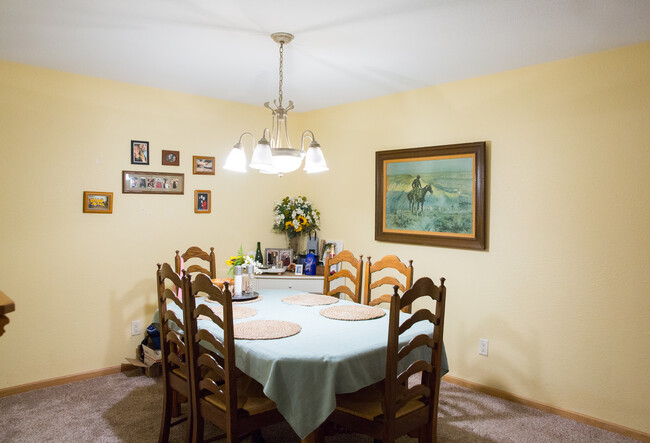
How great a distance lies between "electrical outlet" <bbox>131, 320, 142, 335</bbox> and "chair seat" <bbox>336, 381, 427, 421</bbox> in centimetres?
232

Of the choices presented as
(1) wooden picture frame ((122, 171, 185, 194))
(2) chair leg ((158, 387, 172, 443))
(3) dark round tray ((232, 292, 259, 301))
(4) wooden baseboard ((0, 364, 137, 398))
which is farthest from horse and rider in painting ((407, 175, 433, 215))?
(4) wooden baseboard ((0, 364, 137, 398))

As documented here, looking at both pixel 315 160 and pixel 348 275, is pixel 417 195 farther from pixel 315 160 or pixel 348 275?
pixel 315 160

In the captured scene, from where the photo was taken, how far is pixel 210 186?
13.6 feet

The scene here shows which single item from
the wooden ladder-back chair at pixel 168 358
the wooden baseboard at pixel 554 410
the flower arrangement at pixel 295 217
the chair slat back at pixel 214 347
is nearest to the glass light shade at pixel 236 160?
the wooden ladder-back chair at pixel 168 358

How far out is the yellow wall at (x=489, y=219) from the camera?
2754 millimetres

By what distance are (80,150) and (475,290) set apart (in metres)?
3.22

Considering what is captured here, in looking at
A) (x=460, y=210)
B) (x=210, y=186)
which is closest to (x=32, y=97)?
(x=210, y=186)

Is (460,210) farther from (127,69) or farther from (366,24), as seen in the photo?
(127,69)

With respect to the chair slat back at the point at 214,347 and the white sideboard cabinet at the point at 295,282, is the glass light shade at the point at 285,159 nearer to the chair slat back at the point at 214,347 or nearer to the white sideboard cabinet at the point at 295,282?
the chair slat back at the point at 214,347

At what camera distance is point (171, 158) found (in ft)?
12.7

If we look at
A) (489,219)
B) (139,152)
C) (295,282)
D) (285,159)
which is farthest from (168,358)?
(489,219)

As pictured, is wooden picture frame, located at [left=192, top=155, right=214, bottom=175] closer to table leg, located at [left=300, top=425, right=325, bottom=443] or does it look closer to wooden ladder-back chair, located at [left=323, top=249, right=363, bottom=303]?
wooden ladder-back chair, located at [left=323, top=249, right=363, bottom=303]

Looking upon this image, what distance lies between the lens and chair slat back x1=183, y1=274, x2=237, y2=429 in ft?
6.32

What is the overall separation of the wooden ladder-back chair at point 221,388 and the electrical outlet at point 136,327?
178 cm
